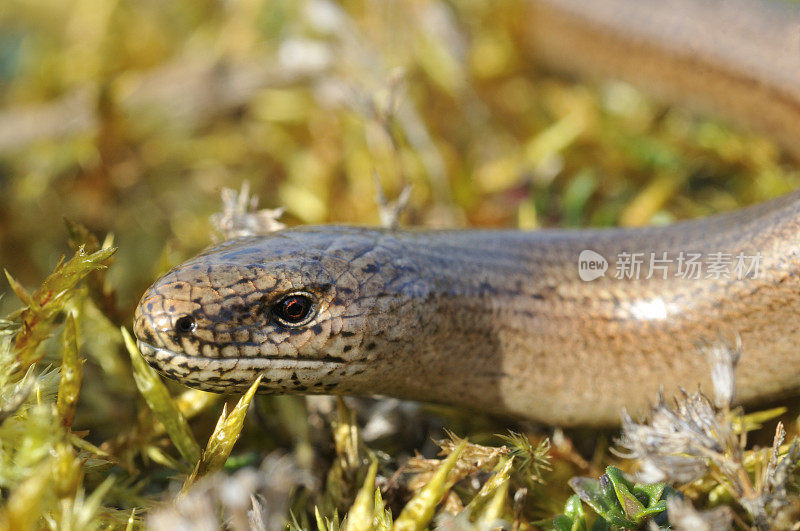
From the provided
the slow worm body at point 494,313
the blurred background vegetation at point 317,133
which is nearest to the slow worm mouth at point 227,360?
the slow worm body at point 494,313

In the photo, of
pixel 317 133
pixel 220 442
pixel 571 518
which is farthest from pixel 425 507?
pixel 317 133

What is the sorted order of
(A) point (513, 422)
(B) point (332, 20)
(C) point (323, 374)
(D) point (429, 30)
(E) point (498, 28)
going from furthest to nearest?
(E) point (498, 28), (D) point (429, 30), (B) point (332, 20), (A) point (513, 422), (C) point (323, 374)

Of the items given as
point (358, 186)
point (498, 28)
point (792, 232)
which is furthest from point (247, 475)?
point (498, 28)

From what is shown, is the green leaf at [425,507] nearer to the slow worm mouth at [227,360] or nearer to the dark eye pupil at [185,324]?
the slow worm mouth at [227,360]

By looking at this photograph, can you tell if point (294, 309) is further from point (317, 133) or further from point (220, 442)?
point (317, 133)

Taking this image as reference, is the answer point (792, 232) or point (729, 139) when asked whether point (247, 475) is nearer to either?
point (792, 232)

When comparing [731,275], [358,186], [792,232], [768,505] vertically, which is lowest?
[358,186]

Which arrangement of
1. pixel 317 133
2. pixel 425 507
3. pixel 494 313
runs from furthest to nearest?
pixel 317 133, pixel 494 313, pixel 425 507
